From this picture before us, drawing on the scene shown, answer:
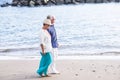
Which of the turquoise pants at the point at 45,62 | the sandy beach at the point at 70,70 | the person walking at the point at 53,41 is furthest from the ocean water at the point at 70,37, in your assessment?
the turquoise pants at the point at 45,62

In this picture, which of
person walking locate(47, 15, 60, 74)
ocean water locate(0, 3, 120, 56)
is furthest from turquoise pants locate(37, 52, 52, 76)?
ocean water locate(0, 3, 120, 56)

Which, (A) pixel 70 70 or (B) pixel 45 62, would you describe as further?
(A) pixel 70 70

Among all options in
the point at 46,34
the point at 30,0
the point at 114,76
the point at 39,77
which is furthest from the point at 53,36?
the point at 30,0

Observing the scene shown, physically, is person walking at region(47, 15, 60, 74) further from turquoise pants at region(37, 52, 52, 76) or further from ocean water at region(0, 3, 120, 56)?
ocean water at region(0, 3, 120, 56)

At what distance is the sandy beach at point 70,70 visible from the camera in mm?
12827

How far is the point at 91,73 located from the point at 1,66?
3.52 meters

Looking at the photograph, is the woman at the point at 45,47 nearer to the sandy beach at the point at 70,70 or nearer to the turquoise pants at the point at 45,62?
the turquoise pants at the point at 45,62

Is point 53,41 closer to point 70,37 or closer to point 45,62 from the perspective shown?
point 45,62

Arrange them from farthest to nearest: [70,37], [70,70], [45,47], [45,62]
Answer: [70,37]
[70,70]
[45,62]
[45,47]

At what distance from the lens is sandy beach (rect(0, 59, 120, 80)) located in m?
12.8

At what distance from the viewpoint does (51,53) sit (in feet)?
43.0

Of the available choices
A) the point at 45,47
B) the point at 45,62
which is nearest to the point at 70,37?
the point at 45,62

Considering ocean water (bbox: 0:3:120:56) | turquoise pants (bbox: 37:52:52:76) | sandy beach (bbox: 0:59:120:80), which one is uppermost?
turquoise pants (bbox: 37:52:52:76)

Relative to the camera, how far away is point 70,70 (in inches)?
551
